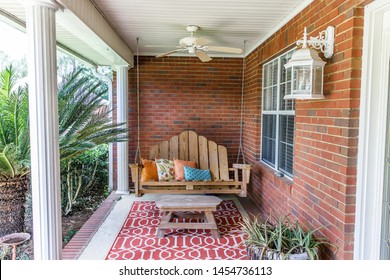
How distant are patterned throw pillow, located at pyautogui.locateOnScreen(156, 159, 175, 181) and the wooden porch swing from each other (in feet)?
0.78

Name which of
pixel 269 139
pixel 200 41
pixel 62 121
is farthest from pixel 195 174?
pixel 62 121

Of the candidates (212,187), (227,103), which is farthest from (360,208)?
(227,103)

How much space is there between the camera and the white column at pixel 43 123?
82.1 inches

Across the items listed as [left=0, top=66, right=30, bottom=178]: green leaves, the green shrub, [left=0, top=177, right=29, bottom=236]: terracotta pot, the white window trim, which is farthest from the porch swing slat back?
the white window trim

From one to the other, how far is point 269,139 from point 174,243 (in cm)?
204

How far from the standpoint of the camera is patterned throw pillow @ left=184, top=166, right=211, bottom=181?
14.7ft

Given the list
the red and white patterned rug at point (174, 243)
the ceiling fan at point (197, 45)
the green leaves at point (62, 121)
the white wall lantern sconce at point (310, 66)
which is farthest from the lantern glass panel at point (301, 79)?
the green leaves at point (62, 121)

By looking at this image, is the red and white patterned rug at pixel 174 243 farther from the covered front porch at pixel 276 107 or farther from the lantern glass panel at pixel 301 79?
the lantern glass panel at pixel 301 79

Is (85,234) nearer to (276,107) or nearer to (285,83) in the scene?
(276,107)

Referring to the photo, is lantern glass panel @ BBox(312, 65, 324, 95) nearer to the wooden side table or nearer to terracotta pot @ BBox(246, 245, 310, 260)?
terracotta pot @ BBox(246, 245, 310, 260)

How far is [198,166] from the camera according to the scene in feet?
15.7

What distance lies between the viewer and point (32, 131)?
214cm

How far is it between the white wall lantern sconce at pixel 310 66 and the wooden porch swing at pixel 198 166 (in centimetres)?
189

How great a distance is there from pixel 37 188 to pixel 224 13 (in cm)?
246
